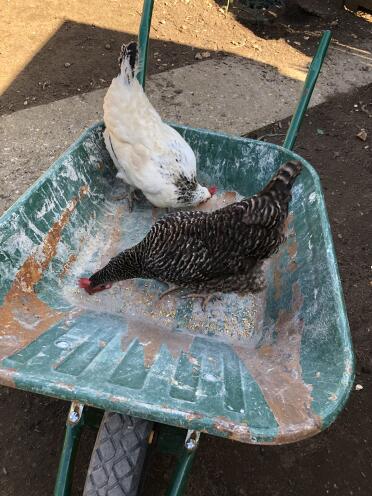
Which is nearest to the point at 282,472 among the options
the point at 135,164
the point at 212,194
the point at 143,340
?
the point at 143,340

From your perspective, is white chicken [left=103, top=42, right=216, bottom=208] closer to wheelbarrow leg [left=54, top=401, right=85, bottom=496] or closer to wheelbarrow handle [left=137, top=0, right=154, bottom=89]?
wheelbarrow handle [left=137, top=0, right=154, bottom=89]

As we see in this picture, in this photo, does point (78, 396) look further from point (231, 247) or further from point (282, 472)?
point (282, 472)

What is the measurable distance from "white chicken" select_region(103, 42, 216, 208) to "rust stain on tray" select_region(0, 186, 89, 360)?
0.45 m

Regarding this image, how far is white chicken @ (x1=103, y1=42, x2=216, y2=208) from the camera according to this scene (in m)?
2.18

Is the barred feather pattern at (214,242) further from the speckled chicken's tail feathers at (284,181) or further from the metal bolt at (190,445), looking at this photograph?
the metal bolt at (190,445)

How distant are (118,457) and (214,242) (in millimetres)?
941

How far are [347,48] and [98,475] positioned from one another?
5.32 metres

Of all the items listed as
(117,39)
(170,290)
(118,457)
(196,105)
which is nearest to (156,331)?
(170,290)

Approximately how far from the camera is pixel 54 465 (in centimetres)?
184

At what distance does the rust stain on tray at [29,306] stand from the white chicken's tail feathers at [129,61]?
2.48 feet

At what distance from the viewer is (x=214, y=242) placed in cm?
184

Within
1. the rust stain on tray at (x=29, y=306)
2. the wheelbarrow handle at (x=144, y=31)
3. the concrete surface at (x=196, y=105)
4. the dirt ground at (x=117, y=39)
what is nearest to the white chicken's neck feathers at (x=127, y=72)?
the wheelbarrow handle at (x=144, y=31)

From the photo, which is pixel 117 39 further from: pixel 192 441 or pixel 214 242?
pixel 192 441

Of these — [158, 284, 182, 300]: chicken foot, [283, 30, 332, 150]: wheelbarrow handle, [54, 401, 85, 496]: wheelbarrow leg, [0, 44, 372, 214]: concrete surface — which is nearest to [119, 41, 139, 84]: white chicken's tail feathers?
[283, 30, 332, 150]: wheelbarrow handle
